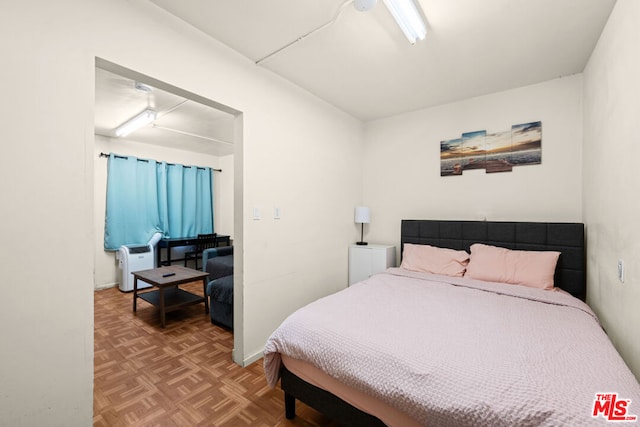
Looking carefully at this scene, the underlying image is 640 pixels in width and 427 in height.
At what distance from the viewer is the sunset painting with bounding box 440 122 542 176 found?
9.09 feet

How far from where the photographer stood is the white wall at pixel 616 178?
1.37m

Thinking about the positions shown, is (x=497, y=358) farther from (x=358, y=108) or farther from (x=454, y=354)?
(x=358, y=108)

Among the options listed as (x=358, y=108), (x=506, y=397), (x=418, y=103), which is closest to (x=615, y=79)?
(x=418, y=103)

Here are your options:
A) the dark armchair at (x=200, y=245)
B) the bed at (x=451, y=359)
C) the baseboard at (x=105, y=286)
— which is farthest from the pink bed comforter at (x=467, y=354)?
the baseboard at (x=105, y=286)

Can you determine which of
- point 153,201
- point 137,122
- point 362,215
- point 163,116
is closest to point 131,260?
point 153,201

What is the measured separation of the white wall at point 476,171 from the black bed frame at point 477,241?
8.0 inches

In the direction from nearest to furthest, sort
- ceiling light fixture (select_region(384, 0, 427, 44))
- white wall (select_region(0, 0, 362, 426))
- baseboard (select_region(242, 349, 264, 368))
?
white wall (select_region(0, 0, 362, 426)) < ceiling light fixture (select_region(384, 0, 427, 44)) < baseboard (select_region(242, 349, 264, 368))

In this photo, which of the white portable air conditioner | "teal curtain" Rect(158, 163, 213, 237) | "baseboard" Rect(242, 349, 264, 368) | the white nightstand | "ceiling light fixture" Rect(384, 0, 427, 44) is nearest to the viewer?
"ceiling light fixture" Rect(384, 0, 427, 44)

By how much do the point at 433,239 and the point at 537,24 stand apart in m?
2.09

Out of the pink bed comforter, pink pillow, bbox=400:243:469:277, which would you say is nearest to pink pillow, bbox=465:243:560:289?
pink pillow, bbox=400:243:469:277

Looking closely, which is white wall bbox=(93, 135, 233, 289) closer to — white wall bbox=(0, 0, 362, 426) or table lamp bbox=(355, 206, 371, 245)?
white wall bbox=(0, 0, 362, 426)

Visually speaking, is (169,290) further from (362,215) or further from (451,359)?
(451,359)

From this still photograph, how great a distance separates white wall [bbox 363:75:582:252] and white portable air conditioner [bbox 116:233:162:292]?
3700 millimetres

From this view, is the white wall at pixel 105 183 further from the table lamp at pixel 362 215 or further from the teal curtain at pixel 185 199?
the table lamp at pixel 362 215
